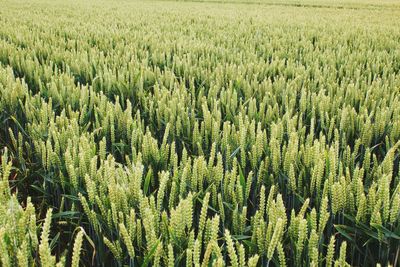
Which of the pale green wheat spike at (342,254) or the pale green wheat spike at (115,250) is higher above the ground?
the pale green wheat spike at (342,254)

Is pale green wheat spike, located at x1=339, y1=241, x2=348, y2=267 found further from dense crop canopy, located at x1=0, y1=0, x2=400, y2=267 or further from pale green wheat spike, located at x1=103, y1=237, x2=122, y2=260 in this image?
pale green wheat spike, located at x1=103, y1=237, x2=122, y2=260

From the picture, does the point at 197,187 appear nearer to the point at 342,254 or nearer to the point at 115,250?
the point at 115,250

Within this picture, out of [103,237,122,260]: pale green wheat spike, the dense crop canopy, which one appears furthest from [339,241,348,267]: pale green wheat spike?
[103,237,122,260]: pale green wheat spike

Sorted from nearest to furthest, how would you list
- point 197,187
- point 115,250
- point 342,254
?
1. point 342,254
2. point 115,250
3. point 197,187

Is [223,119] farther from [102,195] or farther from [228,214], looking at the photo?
[102,195]

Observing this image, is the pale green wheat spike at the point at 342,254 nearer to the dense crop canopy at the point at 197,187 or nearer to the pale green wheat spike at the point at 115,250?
the dense crop canopy at the point at 197,187

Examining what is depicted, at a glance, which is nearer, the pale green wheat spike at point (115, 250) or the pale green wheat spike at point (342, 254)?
the pale green wheat spike at point (342, 254)

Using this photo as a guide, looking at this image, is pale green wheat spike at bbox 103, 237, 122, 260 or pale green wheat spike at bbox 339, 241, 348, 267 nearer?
pale green wheat spike at bbox 339, 241, 348, 267

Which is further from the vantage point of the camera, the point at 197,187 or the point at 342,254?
the point at 197,187

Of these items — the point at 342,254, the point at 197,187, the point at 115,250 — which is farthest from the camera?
the point at 197,187

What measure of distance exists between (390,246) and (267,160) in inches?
16.7

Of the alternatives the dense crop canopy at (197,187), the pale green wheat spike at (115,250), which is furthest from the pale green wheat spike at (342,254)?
the pale green wheat spike at (115,250)

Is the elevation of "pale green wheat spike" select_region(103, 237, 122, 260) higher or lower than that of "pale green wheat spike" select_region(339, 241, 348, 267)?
lower

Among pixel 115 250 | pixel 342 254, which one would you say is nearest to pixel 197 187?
pixel 115 250
